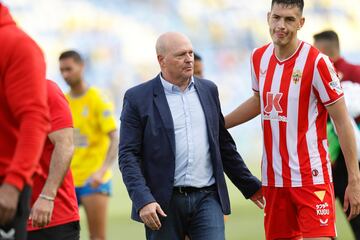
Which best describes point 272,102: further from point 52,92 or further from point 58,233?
point 58,233

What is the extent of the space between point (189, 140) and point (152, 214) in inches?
23.0

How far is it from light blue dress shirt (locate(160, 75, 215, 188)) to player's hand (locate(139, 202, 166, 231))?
0.30 metres

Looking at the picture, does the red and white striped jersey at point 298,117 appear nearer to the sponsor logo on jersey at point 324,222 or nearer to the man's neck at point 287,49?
the man's neck at point 287,49

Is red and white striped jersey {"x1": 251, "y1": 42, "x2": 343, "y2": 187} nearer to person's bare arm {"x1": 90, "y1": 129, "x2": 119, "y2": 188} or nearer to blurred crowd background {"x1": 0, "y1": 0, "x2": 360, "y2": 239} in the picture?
person's bare arm {"x1": 90, "y1": 129, "x2": 119, "y2": 188}

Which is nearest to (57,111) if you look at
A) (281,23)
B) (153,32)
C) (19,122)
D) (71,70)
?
(19,122)

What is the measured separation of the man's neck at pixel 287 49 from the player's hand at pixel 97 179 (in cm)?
404

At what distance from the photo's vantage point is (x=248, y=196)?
6750mm

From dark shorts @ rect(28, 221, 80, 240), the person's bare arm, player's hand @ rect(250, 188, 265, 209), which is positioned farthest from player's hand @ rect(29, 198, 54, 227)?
the person's bare arm

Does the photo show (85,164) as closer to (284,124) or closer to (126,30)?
(284,124)

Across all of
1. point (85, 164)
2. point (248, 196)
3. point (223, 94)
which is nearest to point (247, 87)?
point (223, 94)

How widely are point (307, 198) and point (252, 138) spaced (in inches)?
594

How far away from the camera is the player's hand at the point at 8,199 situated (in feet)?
14.7

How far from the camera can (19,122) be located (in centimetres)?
464

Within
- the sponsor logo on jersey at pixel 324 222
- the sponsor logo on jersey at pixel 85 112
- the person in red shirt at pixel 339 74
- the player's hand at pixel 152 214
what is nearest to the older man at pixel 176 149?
the player's hand at pixel 152 214
